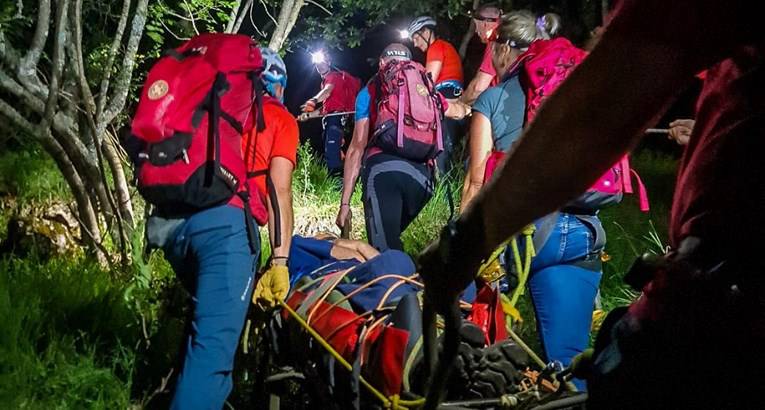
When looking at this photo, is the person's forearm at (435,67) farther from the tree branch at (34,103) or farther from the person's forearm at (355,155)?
the tree branch at (34,103)

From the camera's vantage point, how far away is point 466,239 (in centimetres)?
147

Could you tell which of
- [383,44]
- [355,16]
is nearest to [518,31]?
[355,16]

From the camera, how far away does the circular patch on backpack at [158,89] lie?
12.3 feet

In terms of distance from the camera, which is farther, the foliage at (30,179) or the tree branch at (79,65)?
the foliage at (30,179)

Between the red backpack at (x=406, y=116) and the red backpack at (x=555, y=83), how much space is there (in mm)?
1990

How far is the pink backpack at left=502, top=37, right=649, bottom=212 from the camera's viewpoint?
12.3 feet

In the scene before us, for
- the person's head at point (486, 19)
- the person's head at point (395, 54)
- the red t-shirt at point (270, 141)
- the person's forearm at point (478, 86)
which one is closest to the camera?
the red t-shirt at point (270, 141)

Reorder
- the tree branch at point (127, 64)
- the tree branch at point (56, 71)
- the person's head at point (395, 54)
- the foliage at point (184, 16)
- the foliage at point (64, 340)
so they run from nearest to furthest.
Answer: the foliage at point (64, 340) < the tree branch at point (56, 71) < the tree branch at point (127, 64) < the person's head at point (395, 54) < the foliage at point (184, 16)

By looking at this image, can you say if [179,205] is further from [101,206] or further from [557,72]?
[101,206]

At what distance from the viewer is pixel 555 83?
3.88m

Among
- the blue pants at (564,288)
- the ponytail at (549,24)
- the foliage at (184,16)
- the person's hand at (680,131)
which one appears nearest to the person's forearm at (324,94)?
the foliage at (184,16)

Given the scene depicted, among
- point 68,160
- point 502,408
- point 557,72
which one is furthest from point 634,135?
point 68,160

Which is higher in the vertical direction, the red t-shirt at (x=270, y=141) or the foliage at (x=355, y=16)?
the foliage at (x=355, y=16)

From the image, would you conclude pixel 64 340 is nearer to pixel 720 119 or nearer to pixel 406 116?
pixel 406 116
